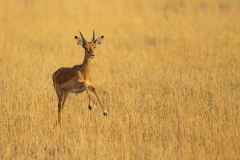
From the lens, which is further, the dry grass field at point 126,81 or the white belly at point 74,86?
the white belly at point 74,86

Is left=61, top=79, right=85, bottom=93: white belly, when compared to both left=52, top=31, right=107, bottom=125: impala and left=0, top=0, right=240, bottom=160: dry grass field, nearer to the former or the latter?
left=52, top=31, right=107, bottom=125: impala

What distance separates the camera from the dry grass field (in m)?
6.82

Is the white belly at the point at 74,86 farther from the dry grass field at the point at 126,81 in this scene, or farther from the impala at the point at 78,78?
the dry grass field at the point at 126,81

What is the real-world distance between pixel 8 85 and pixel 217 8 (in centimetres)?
1035

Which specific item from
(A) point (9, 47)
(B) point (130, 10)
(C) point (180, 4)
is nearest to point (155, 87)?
(A) point (9, 47)

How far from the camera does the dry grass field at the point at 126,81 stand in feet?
22.4

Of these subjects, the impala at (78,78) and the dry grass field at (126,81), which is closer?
the dry grass field at (126,81)

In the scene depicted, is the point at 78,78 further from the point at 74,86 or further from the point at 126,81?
the point at 126,81

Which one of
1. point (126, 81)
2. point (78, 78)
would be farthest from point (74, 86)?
point (126, 81)

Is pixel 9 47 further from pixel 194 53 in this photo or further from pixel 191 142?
pixel 191 142

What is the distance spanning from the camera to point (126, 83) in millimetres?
9992

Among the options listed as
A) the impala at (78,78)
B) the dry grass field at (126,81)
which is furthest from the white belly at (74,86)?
the dry grass field at (126,81)

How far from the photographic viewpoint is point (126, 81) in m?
10.2

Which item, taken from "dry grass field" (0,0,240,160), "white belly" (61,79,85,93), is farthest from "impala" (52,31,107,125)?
"dry grass field" (0,0,240,160)
